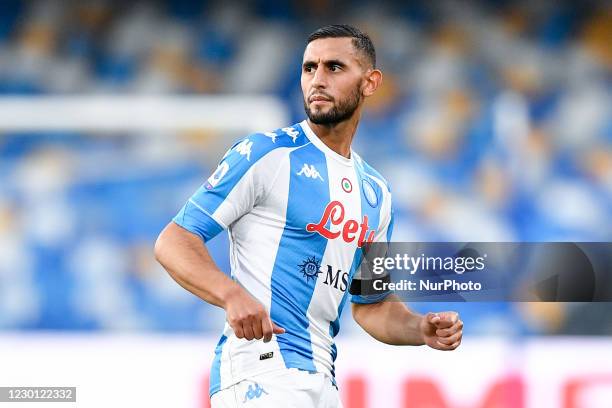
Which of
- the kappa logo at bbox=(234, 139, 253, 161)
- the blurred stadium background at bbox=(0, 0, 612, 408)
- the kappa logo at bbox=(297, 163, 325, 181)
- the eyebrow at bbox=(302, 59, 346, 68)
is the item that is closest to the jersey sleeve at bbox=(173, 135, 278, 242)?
the kappa logo at bbox=(234, 139, 253, 161)

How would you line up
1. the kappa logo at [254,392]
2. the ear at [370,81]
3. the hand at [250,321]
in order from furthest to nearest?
the ear at [370,81]
the kappa logo at [254,392]
the hand at [250,321]

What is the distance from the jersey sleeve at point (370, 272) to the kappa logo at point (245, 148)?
45cm

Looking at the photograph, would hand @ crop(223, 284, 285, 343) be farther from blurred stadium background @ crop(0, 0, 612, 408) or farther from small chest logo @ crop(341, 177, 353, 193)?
blurred stadium background @ crop(0, 0, 612, 408)

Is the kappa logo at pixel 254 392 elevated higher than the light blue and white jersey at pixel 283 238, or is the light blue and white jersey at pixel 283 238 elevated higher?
the light blue and white jersey at pixel 283 238

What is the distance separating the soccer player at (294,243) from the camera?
2.35 metres

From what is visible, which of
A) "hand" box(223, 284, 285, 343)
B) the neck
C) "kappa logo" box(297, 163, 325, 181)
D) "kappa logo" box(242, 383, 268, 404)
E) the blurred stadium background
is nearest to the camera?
"hand" box(223, 284, 285, 343)

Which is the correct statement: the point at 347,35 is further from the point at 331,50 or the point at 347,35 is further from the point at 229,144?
the point at 229,144

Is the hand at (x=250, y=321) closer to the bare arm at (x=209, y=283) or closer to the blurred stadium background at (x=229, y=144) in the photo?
the bare arm at (x=209, y=283)

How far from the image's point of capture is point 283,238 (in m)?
2.46

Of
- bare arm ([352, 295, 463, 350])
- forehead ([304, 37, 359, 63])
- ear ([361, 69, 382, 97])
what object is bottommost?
bare arm ([352, 295, 463, 350])

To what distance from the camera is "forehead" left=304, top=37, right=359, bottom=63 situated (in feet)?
8.89

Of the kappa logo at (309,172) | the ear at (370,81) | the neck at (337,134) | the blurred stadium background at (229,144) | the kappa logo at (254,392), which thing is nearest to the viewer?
the kappa logo at (254,392)

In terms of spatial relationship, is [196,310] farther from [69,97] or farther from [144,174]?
[69,97]

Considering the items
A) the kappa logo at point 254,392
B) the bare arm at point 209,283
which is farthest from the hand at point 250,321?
the kappa logo at point 254,392
